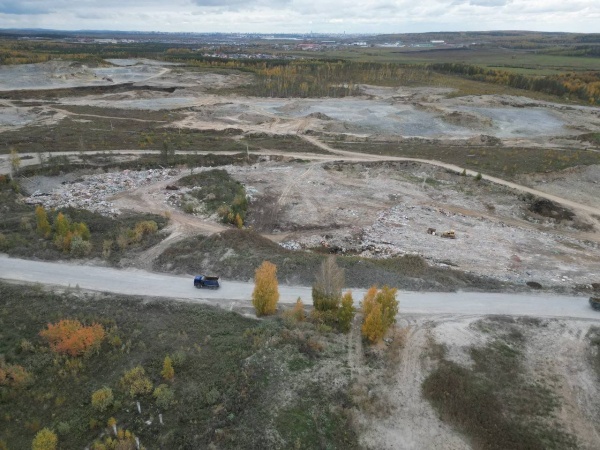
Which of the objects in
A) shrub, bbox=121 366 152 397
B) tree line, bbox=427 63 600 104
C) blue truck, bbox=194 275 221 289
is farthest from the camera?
tree line, bbox=427 63 600 104

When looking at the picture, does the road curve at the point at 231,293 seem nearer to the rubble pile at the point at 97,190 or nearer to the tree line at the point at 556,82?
the rubble pile at the point at 97,190

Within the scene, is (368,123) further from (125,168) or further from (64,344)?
(64,344)

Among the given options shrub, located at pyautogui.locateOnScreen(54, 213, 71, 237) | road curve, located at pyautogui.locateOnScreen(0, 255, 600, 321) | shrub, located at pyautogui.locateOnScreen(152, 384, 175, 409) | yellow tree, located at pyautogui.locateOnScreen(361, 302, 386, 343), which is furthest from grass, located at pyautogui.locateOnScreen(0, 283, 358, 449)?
shrub, located at pyautogui.locateOnScreen(54, 213, 71, 237)

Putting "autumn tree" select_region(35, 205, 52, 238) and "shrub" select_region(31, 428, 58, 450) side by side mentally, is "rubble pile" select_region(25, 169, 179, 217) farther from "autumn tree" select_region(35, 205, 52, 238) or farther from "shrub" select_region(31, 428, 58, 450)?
"shrub" select_region(31, 428, 58, 450)

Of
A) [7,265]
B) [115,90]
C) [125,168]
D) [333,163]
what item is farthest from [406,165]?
[115,90]

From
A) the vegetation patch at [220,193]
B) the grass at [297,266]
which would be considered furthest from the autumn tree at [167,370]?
the vegetation patch at [220,193]
